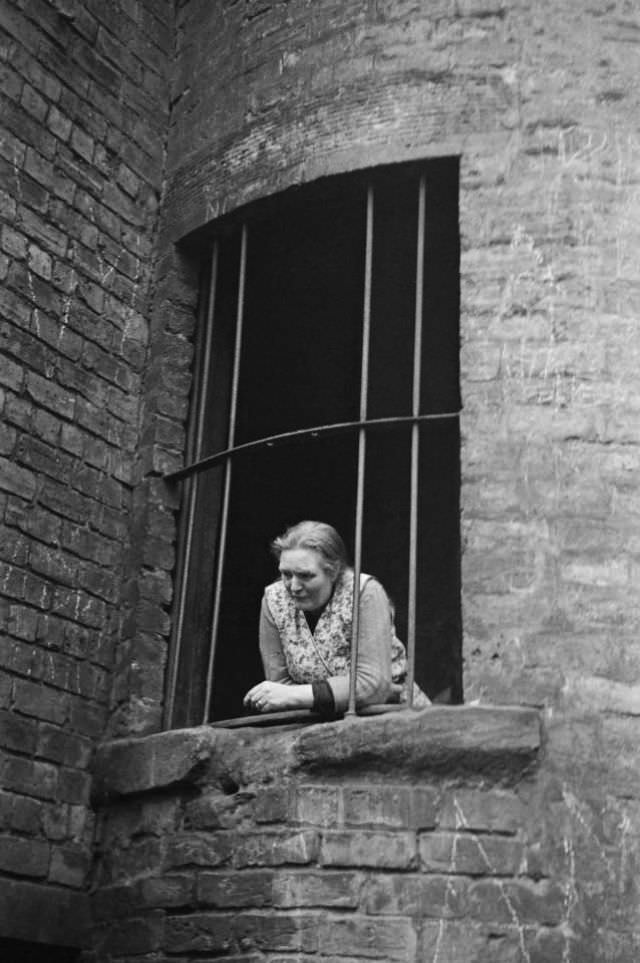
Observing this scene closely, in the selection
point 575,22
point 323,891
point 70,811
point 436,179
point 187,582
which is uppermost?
point 575,22

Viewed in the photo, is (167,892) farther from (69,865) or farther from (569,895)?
(569,895)

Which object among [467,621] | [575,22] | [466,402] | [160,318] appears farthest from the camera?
[160,318]

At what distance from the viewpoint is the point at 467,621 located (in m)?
4.43

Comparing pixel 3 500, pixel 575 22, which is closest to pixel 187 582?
pixel 3 500

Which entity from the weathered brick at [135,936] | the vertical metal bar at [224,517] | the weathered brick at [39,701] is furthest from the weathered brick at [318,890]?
the weathered brick at [39,701]

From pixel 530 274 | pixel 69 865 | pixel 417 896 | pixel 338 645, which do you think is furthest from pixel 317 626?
pixel 530 274

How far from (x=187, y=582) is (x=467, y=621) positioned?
4.29 ft

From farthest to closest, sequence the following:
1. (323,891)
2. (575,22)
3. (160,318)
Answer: (160,318) < (575,22) < (323,891)

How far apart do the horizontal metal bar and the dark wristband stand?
3.02 ft

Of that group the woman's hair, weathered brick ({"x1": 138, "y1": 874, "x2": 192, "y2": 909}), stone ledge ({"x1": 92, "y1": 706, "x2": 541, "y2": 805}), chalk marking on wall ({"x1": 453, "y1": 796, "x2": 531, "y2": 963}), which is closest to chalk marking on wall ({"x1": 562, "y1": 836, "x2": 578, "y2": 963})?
chalk marking on wall ({"x1": 453, "y1": 796, "x2": 531, "y2": 963})

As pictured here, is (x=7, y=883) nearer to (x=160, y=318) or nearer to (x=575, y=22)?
(x=160, y=318)

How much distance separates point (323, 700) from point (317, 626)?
0.39m

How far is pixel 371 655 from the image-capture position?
4.58m

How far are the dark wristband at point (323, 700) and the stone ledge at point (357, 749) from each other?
0.09 metres
